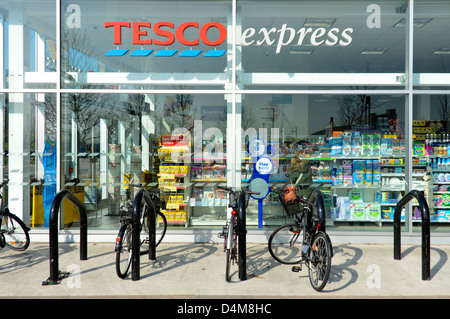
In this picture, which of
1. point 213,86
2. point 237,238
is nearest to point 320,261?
point 237,238

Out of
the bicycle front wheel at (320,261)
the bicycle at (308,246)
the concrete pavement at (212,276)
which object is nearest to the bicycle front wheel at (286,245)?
the bicycle at (308,246)

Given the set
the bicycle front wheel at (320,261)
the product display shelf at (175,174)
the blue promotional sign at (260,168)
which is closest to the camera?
the bicycle front wheel at (320,261)

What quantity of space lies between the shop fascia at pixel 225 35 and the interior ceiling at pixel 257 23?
0.26 ft

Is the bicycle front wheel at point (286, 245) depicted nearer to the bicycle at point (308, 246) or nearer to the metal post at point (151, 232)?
the bicycle at point (308, 246)

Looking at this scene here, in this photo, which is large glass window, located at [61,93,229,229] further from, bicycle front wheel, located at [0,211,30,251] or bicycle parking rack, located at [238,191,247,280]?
bicycle parking rack, located at [238,191,247,280]

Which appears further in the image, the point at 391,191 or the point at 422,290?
the point at 391,191

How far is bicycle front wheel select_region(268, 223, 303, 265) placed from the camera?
500 cm

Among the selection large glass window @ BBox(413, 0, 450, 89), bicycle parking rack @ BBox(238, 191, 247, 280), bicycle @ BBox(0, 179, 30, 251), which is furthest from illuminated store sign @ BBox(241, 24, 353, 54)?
bicycle @ BBox(0, 179, 30, 251)

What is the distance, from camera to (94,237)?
21.2ft

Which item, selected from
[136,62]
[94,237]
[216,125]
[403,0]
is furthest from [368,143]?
[94,237]

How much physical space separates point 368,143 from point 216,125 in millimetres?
3191

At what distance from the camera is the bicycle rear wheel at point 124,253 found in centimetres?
436

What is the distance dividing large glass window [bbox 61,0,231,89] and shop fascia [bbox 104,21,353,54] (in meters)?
0.02

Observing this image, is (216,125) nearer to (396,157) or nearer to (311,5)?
(311,5)
